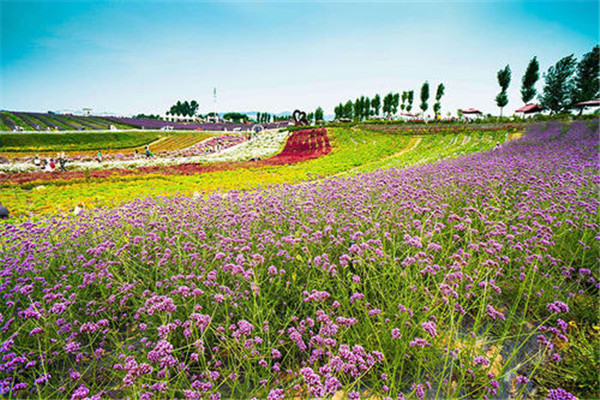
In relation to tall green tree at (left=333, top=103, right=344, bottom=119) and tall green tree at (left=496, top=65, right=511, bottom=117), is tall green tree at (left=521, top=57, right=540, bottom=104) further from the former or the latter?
tall green tree at (left=333, top=103, right=344, bottom=119)

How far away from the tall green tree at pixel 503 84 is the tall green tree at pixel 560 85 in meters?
6.68

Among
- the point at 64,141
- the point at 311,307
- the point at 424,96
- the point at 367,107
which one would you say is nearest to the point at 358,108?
the point at 367,107

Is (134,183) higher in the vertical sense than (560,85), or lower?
lower

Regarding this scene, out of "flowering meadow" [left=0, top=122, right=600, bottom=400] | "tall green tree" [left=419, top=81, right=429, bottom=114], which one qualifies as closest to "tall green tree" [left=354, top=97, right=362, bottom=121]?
"tall green tree" [left=419, top=81, right=429, bottom=114]

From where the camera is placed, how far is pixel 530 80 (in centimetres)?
4166

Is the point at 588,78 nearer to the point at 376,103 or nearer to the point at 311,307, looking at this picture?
the point at 376,103

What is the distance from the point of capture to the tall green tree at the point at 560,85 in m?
42.4

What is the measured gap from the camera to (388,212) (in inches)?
179

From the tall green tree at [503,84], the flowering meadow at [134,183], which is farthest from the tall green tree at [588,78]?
the flowering meadow at [134,183]

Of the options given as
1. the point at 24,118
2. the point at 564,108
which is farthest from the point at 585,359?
the point at 24,118

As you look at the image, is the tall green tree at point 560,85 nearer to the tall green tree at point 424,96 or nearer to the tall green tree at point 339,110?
the tall green tree at point 424,96

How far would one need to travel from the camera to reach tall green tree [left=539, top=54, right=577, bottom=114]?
42.4 metres

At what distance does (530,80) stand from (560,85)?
20.2ft

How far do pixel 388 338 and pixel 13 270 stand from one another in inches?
189
